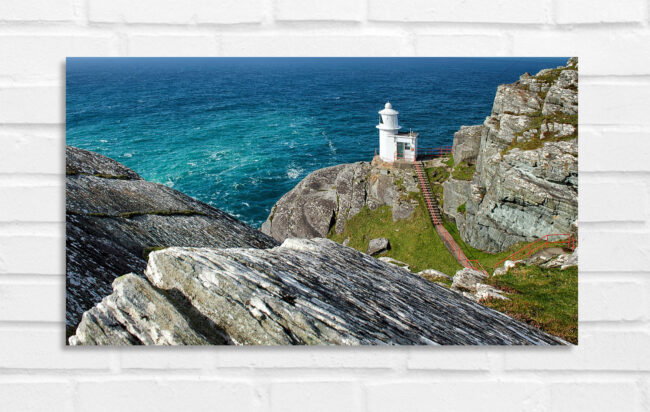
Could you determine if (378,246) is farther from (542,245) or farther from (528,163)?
(542,245)

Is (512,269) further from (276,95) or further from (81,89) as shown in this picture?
(81,89)

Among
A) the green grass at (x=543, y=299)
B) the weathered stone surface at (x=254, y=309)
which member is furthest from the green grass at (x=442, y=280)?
the weathered stone surface at (x=254, y=309)

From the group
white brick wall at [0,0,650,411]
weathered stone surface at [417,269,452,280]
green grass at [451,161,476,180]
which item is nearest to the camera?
white brick wall at [0,0,650,411]

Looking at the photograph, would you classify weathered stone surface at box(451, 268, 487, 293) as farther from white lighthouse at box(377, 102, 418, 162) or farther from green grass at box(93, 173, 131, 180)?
green grass at box(93, 173, 131, 180)

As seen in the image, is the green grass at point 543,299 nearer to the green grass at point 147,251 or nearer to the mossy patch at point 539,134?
the mossy patch at point 539,134

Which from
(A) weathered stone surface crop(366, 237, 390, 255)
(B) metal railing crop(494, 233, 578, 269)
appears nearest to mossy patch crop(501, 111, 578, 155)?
(B) metal railing crop(494, 233, 578, 269)

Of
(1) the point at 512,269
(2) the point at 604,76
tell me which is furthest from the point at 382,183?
(2) the point at 604,76
